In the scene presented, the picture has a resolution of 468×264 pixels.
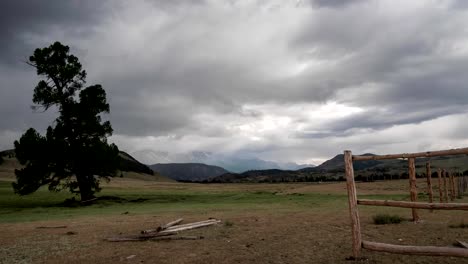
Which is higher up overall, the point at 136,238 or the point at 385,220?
the point at 385,220

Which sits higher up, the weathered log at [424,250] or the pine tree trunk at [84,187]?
the pine tree trunk at [84,187]

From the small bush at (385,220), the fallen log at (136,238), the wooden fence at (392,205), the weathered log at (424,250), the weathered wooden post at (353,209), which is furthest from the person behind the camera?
the small bush at (385,220)

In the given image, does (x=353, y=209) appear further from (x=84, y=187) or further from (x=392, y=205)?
(x=84, y=187)

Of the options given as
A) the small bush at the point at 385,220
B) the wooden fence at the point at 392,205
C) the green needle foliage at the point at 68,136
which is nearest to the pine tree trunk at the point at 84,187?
the green needle foliage at the point at 68,136

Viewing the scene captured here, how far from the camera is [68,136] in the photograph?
1332 inches

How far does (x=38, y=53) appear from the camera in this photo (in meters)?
33.2

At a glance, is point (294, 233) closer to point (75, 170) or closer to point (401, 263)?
point (401, 263)

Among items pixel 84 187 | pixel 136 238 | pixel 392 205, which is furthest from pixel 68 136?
pixel 392 205

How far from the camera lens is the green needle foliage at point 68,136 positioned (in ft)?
103

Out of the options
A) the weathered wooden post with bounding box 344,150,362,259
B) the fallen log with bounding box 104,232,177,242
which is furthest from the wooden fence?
the fallen log with bounding box 104,232,177,242

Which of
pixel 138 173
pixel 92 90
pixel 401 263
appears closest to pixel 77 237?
pixel 401 263

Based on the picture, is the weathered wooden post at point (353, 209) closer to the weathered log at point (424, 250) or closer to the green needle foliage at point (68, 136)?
the weathered log at point (424, 250)

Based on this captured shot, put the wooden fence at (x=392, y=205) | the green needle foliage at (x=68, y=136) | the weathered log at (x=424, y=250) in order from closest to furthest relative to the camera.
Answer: the weathered log at (x=424, y=250) < the wooden fence at (x=392, y=205) < the green needle foliage at (x=68, y=136)

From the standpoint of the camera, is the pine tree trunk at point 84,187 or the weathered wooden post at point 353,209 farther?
the pine tree trunk at point 84,187
